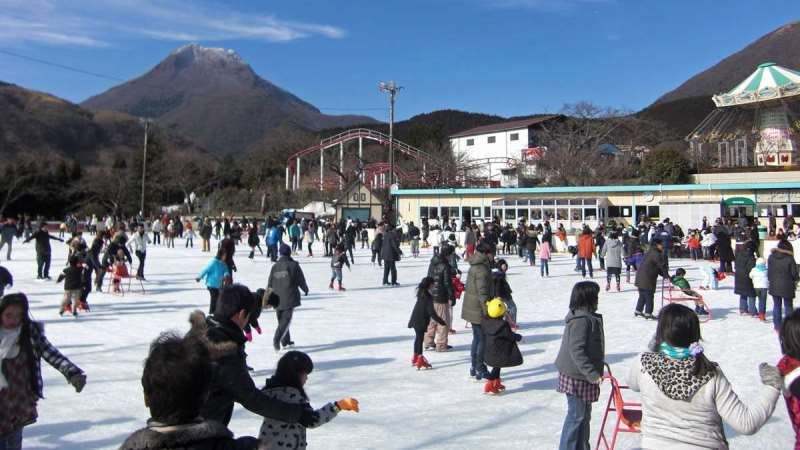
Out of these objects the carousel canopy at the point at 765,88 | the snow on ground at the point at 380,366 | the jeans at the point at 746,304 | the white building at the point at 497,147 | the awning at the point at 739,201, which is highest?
the carousel canopy at the point at 765,88

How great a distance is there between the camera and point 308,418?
241 cm

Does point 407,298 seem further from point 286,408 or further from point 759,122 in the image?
point 759,122

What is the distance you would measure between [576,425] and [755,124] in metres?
47.3

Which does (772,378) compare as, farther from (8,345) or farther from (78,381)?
(8,345)

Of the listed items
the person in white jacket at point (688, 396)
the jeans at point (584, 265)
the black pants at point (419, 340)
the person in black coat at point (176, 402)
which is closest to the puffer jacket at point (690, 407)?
the person in white jacket at point (688, 396)

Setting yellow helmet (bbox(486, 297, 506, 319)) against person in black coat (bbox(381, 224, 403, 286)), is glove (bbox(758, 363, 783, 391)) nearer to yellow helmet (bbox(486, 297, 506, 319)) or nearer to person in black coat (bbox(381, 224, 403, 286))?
yellow helmet (bbox(486, 297, 506, 319))

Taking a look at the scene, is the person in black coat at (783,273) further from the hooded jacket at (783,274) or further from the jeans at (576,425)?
the jeans at (576,425)

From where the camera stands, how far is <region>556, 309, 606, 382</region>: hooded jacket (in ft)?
11.6

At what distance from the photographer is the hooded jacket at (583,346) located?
3527 mm

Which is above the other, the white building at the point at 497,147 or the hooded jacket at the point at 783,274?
the white building at the point at 497,147

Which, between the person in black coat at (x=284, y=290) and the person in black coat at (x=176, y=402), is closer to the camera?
the person in black coat at (x=176, y=402)

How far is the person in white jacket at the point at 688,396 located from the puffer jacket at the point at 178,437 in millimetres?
1726

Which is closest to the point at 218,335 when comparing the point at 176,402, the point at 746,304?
the point at 176,402

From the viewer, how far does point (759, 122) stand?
4334cm
